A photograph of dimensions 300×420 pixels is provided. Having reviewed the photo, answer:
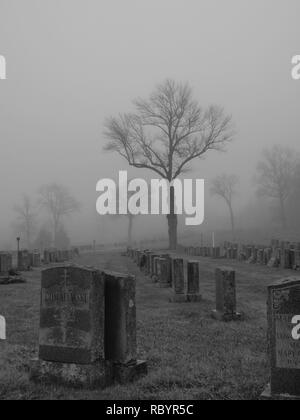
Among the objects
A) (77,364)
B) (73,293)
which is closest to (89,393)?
(77,364)

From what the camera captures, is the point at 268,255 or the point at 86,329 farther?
the point at 268,255

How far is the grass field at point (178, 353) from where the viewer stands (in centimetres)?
545

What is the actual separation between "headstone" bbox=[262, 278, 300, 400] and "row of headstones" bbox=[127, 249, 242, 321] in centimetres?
454

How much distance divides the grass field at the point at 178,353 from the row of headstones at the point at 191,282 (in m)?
0.35

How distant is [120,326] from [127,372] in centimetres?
59

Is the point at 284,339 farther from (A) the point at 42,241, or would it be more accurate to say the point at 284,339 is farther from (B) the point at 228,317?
(A) the point at 42,241

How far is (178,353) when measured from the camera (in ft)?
23.4

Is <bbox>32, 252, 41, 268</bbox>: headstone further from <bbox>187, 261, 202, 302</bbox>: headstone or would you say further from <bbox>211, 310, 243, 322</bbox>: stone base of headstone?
<bbox>211, 310, 243, 322</bbox>: stone base of headstone

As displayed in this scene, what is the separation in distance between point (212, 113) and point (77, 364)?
38032mm

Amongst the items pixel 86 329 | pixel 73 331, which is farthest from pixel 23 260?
pixel 86 329

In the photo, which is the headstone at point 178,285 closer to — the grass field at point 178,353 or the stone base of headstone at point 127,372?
the grass field at point 178,353

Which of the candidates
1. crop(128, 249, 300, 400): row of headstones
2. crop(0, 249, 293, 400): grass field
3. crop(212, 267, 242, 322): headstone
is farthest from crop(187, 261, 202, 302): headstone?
crop(128, 249, 300, 400): row of headstones

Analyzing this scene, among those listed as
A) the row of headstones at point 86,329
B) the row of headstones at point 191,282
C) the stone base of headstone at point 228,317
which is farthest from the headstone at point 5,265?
the row of headstones at point 86,329

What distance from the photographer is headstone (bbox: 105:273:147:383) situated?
6039 millimetres
